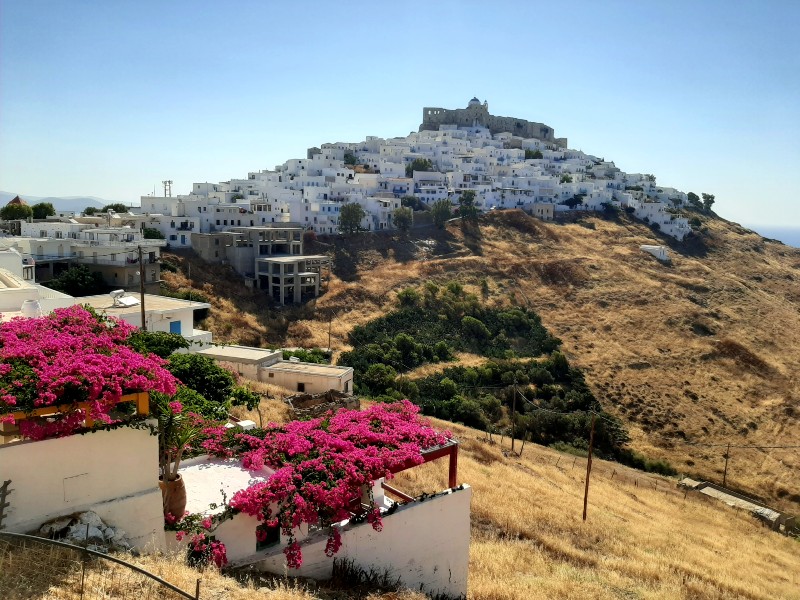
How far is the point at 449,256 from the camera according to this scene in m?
57.5

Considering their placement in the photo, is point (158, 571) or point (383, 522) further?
point (383, 522)

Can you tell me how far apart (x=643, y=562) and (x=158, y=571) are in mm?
11284

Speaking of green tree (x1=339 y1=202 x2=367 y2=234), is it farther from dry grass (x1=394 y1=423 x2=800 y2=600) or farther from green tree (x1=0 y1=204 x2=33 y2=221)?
dry grass (x1=394 y1=423 x2=800 y2=600)

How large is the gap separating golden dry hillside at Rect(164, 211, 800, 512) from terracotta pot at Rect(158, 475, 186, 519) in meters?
27.5

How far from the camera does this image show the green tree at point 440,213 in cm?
6297

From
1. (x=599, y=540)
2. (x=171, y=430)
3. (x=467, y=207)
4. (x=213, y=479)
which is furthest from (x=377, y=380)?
(x=467, y=207)

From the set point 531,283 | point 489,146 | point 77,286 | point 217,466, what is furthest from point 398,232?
point 217,466

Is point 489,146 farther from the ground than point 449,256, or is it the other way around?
point 489,146

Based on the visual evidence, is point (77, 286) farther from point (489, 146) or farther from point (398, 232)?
point (489, 146)

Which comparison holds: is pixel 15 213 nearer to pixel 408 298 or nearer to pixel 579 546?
pixel 408 298

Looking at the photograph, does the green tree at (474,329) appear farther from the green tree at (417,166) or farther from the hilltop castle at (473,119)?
the hilltop castle at (473,119)

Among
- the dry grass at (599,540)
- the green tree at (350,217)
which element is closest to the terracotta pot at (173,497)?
the dry grass at (599,540)

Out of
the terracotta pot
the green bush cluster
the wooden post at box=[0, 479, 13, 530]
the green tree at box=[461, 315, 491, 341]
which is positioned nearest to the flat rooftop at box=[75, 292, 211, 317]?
the green bush cluster

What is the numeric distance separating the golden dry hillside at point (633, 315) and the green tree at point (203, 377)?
23.4 meters
